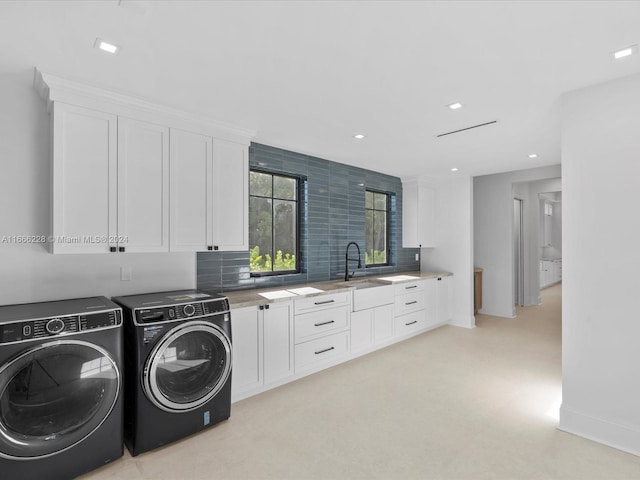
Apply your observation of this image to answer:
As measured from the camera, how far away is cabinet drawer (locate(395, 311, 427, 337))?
14.9 feet

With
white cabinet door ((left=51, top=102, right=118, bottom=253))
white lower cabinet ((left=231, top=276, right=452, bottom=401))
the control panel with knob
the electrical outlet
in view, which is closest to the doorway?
white lower cabinet ((left=231, top=276, right=452, bottom=401))

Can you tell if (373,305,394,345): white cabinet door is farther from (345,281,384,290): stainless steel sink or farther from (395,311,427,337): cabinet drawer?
(345,281,384,290): stainless steel sink

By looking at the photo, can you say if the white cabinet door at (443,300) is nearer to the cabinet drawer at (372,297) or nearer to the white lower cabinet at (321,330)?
the cabinet drawer at (372,297)

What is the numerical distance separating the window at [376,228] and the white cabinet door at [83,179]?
11.4 ft

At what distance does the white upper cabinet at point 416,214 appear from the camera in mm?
5500

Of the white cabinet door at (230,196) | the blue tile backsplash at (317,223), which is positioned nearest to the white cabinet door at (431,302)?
the blue tile backsplash at (317,223)

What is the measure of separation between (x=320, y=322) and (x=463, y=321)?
9.74ft

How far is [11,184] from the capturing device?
7.59 ft

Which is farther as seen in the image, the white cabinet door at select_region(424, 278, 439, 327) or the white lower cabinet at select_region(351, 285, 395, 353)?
the white cabinet door at select_region(424, 278, 439, 327)

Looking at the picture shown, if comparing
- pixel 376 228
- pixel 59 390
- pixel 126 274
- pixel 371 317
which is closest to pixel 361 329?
pixel 371 317

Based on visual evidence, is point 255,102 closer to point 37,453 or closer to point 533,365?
point 37,453

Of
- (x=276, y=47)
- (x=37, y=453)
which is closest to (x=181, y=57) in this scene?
(x=276, y=47)

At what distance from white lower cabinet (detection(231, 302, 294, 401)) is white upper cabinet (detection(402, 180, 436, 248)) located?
2969 mm

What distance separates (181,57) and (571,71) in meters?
2.40
